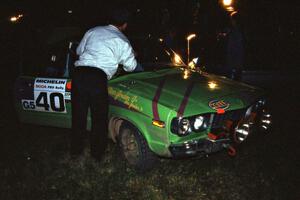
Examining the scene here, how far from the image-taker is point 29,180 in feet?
15.1

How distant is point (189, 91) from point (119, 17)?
1.27 m

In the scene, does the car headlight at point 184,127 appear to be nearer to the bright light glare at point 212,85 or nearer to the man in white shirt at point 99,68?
the bright light glare at point 212,85

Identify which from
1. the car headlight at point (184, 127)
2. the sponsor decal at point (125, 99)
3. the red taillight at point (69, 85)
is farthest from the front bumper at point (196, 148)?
the red taillight at point (69, 85)

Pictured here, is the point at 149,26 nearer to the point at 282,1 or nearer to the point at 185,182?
the point at 282,1

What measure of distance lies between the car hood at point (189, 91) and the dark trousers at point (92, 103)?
33 centimetres

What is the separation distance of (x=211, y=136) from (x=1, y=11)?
600 inches

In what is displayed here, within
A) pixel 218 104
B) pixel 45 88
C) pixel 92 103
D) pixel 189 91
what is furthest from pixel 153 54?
pixel 218 104

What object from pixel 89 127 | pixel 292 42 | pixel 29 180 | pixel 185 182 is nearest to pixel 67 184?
pixel 29 180

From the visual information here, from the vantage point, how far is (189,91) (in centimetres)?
447

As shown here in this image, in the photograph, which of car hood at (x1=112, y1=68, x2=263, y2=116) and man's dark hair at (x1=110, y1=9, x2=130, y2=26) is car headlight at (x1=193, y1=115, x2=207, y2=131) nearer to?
car hood at (x1=112, y1=68, x2=263, y2=116)

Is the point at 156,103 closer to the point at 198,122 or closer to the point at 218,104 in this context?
the point at 198,122

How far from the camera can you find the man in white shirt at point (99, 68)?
4531 millimetres

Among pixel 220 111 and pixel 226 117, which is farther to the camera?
pixel 226 117

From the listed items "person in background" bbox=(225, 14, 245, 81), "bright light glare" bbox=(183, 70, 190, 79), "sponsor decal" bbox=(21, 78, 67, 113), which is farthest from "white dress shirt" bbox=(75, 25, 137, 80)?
"person in background" bbox=(225, 14, 245, 81)
